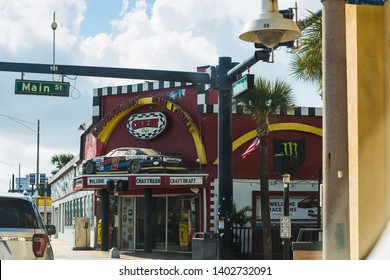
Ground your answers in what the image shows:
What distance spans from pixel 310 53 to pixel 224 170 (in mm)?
5350

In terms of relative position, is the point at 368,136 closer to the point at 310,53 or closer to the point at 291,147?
the point at 310,53

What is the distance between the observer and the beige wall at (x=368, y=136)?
9.34 meters

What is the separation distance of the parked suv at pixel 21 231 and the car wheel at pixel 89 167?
19358 mm

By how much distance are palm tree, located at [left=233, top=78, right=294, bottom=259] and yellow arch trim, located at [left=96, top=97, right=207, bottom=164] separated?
17.2 ft

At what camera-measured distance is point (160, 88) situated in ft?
99.5

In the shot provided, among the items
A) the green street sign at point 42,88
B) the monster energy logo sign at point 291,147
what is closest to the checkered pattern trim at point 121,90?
the monster energy logo sign at point 291,147

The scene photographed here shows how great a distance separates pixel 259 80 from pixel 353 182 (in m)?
14.4

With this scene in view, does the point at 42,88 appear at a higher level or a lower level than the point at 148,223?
higher

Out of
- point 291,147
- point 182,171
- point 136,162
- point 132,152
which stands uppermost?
point 291,147

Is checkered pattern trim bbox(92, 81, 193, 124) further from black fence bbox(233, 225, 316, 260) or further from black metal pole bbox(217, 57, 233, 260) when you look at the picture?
black metal pole bbox(217, 57, 233, 260)

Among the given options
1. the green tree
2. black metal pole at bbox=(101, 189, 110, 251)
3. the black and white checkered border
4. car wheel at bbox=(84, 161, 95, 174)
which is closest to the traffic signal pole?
the black and white checkered border

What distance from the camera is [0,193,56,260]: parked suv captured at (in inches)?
369

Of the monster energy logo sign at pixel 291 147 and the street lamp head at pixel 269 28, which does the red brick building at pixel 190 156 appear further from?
the street lamp head at pixel 269 28

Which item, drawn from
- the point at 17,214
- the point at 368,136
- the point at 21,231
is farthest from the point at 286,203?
the point at 21,231
